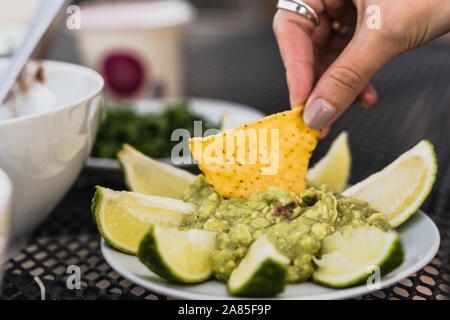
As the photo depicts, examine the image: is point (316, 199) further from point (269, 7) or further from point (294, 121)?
point (269, 7)

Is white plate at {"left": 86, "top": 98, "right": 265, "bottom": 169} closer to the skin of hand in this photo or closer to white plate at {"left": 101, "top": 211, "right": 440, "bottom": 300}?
the skin of hand

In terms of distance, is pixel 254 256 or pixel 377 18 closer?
pixel 254 256

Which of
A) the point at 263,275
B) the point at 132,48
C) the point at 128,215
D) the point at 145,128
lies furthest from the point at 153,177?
the point at 132,48


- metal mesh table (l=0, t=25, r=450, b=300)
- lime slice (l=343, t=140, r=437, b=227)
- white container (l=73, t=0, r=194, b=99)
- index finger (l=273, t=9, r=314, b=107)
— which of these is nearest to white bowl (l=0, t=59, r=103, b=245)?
metal mesh table (l=0, t=25, r=450, b=300)

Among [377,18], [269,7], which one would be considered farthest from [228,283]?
[269,7]

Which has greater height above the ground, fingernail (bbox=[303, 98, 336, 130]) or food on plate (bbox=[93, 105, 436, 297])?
fingernail (bbox=[303, 98, 336, 130])

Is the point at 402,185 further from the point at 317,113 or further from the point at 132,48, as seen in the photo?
the point at 132,48
